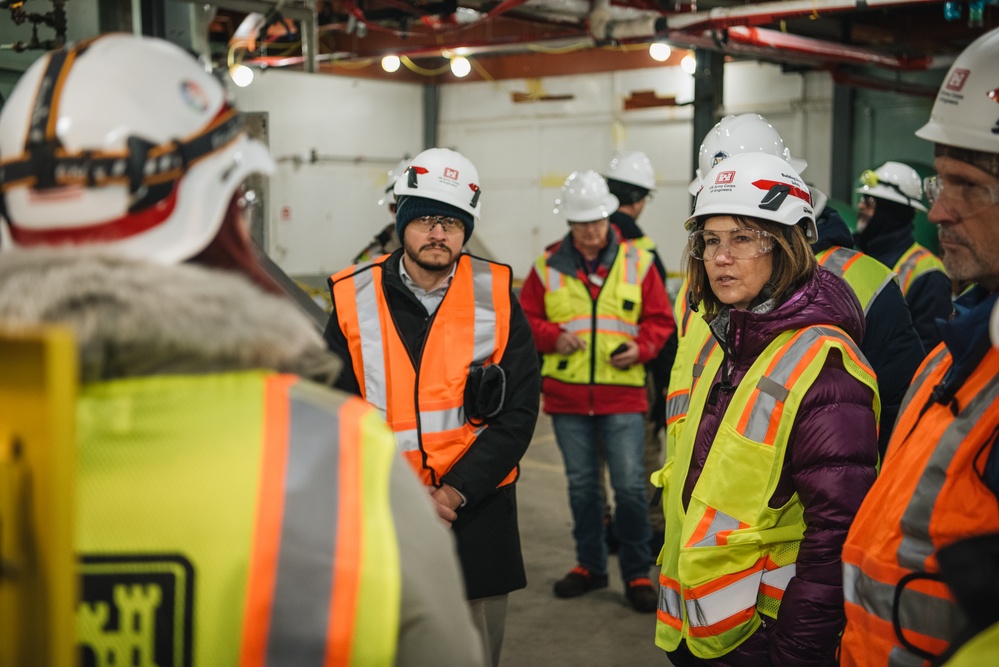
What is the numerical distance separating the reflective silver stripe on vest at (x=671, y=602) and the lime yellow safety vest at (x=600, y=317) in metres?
2.64

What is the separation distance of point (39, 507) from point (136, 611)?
0.75 ft

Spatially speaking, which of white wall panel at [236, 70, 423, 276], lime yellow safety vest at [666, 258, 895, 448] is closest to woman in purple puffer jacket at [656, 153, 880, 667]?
lime yellow safety vest at [666, 258, 895, 448]

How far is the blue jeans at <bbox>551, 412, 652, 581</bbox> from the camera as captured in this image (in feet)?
16.7

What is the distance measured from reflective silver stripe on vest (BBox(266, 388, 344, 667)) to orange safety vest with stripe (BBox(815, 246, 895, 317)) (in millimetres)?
2918

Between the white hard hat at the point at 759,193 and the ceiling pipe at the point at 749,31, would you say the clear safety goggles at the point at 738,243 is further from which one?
the ceiling pipe at the point at 749,31

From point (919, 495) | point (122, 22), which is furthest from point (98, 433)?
point (122, 22)

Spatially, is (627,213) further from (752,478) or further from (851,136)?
(851,136)

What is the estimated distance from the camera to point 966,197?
1807 millimetres

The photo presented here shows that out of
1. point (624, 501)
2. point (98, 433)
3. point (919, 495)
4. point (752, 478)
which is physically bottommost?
point (624, 501)

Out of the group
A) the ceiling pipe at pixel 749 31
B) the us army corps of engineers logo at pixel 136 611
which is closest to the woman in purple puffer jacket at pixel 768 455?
the us army corps of engineers logo at pixel 136 611

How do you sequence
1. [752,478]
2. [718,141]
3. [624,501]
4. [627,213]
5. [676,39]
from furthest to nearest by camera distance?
[676,39] < [627,213] < [624,501] < [718,141] < [752,478]

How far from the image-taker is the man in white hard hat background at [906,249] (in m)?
4.51

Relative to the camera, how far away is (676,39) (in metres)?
8.46

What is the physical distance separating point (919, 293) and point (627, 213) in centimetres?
208
